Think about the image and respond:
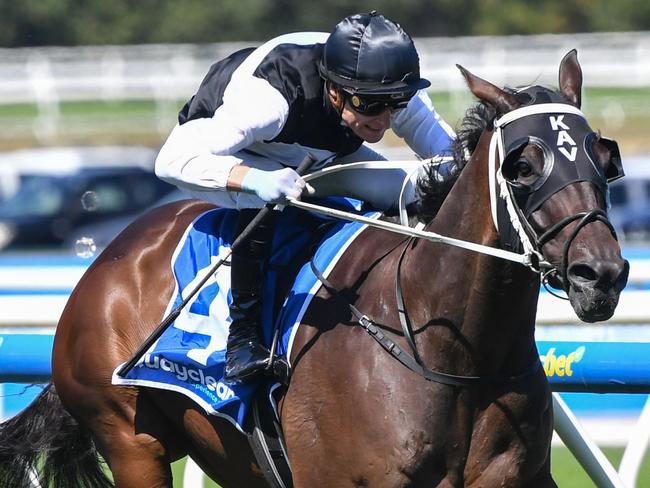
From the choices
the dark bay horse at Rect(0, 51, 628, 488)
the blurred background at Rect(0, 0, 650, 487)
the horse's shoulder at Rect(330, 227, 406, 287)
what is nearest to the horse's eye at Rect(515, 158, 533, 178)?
the dark bay horse at Rect(0, 51, 628, 488)

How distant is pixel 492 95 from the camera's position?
11.3 feet

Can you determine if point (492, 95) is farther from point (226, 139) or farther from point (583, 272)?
point (226, 139)

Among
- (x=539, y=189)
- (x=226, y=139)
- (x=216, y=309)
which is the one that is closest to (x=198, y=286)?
(x=216, y=309)

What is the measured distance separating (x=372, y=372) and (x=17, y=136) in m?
21.7

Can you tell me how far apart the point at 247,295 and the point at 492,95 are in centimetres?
105

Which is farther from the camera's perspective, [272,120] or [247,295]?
[247,295]

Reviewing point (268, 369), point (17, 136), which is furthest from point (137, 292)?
point (17, 136)

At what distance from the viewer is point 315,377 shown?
148 inches

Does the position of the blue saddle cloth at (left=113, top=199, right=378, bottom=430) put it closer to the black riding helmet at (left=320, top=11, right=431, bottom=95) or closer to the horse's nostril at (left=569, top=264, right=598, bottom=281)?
the black riding helmet at (left=320, top=11, right=431, bottom=95)

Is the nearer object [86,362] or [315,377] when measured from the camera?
[315,377]

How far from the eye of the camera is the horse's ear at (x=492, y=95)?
135 inches

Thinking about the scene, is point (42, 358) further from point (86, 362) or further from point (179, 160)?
point (179, 160)

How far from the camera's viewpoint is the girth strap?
3.56m

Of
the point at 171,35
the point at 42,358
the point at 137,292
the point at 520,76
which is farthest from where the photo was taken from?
the point at 171,35
